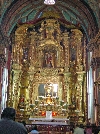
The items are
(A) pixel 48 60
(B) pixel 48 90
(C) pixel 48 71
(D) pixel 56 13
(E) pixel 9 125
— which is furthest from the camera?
(D) pixel 56 13

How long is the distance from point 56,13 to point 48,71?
4.43m

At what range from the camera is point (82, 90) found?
66.6 ft

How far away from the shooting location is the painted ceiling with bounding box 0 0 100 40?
58.7 feet

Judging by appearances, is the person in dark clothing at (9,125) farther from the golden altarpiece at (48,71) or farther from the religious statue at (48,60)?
the religious statue at (48,60)

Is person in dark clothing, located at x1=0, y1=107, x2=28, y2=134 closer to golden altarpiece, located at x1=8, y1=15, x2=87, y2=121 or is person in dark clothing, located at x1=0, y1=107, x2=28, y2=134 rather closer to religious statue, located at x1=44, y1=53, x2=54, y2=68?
golden altarpiece, located at x1=8, y1=15, x2=87, y2=121

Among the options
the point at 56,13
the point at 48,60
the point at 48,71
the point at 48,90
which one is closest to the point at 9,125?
the point at 48,90

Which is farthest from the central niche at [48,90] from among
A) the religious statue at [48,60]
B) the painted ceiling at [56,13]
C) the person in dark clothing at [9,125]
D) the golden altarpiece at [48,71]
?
the person in dark clothing at [9,125]

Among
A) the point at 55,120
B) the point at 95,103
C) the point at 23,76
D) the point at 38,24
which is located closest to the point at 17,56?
the point at 23,76

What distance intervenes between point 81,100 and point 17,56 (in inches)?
223

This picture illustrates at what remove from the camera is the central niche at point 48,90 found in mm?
20344

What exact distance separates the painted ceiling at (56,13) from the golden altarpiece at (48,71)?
53cm

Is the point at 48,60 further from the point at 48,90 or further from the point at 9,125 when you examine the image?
the point at 9,125

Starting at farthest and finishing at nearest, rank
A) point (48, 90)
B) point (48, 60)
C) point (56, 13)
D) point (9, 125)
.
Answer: point (56, 13) → point (48, 60) → point (48, 90) → point (9, 125)

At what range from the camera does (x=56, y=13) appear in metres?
21.4
